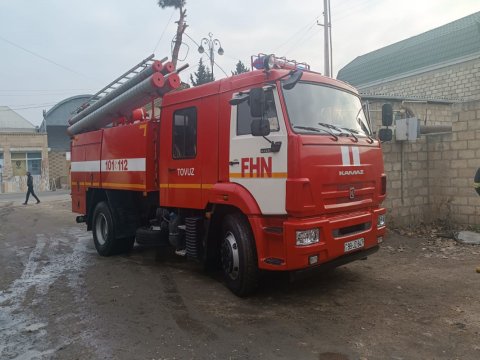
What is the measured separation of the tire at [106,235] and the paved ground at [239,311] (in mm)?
446

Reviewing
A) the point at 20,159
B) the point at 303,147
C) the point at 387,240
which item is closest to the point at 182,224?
the point at 303,147

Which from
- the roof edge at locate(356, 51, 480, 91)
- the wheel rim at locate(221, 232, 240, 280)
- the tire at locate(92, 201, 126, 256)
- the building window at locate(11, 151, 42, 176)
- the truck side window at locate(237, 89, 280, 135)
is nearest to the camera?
the truck side window at locate(237, 89, 280, 135)

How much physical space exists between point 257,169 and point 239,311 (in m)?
1.66

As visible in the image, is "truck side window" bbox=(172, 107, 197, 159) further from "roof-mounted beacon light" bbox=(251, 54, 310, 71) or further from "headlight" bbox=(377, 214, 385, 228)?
"headlight" bbox=(377, 214, 385, 228)

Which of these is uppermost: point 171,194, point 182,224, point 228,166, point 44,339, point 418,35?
point 418,35

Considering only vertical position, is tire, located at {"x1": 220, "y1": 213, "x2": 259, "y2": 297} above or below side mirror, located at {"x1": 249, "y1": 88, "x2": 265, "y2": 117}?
below

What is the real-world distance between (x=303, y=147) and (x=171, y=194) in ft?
8.65

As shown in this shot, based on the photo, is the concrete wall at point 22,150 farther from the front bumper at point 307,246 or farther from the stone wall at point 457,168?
the front bumper at point 307,246

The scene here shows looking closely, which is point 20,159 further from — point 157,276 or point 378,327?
point 378,327

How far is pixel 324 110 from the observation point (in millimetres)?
5336

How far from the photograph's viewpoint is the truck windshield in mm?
5000

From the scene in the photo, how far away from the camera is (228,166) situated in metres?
5.53

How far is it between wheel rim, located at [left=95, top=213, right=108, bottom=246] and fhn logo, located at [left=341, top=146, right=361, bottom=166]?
505 centimetres

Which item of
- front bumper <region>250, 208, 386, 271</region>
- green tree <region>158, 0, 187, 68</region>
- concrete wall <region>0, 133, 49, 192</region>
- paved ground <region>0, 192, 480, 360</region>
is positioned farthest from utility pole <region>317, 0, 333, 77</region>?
concrete wall <region>0, 133, 49, 192</region>
